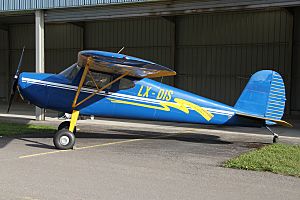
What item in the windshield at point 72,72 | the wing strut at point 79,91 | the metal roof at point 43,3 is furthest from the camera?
the metal roof at point 43,3

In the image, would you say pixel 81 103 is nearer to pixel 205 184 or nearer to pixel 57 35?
pixel 205 184

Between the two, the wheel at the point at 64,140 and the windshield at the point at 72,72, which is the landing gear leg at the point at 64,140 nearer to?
the wheel at the point at 64,140

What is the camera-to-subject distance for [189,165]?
7762 millimetres

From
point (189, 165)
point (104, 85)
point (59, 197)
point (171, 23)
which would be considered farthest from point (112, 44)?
point (59, 197)

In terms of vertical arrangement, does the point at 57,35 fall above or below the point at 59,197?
above

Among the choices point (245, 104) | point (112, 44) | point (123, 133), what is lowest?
point (123, 133)

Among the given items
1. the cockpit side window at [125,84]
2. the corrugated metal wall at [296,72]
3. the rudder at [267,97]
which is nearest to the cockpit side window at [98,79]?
the cockpit side window at [125,84]

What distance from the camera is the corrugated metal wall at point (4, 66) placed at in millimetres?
34438

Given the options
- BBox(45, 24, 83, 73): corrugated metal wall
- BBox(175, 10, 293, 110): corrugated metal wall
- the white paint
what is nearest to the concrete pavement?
the white paint

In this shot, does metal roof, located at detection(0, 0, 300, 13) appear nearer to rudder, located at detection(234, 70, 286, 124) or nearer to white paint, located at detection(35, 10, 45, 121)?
white paint, located at detection(35, 10, 45, 121)

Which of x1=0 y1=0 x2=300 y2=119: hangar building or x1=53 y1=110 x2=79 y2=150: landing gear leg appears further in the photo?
x1=0 y1=0 x2=300 y2=119: hangar building

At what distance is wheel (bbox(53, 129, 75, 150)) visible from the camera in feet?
30.7

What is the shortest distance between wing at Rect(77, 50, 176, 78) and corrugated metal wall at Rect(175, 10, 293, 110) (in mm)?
15120

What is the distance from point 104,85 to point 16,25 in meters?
26.6
